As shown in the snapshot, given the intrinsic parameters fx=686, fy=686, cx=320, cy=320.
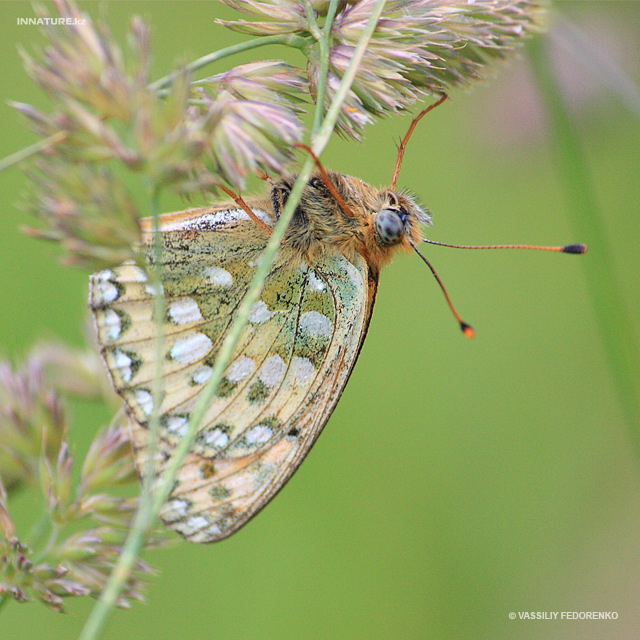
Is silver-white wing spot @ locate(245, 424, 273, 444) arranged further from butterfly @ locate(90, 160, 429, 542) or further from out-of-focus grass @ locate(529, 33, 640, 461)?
out-of-focus grass @ locate(529, 33, 640, 461)

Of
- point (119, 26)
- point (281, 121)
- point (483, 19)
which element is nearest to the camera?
point (281, 121)

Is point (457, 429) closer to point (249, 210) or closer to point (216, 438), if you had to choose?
point (216, 438)

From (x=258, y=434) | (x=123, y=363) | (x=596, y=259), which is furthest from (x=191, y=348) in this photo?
(x=596, y=259)

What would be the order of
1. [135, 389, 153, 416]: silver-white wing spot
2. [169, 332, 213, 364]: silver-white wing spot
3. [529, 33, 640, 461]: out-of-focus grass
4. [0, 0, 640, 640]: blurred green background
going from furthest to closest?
[0, 0, 640, 640]: blurred green background, [529, 33, 640, 461]: out-of-focus grass, [169, 332, 213, 364]: silver-white wing spot, [135, 389, 153, 416]: silver-white wing spot

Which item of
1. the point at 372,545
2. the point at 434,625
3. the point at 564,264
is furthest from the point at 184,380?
the point at 564,264

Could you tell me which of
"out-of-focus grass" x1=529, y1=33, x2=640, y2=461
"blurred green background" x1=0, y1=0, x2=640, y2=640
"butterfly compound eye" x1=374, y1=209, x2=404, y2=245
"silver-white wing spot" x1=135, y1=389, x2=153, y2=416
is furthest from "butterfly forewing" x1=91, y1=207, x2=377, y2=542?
"blurred green background" x1=0, y1=0, x2=640, y2=640

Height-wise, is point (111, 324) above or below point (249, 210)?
below

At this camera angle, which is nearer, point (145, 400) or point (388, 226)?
point (145, 400)

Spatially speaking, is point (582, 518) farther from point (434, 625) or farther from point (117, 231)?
point (117, 231)
